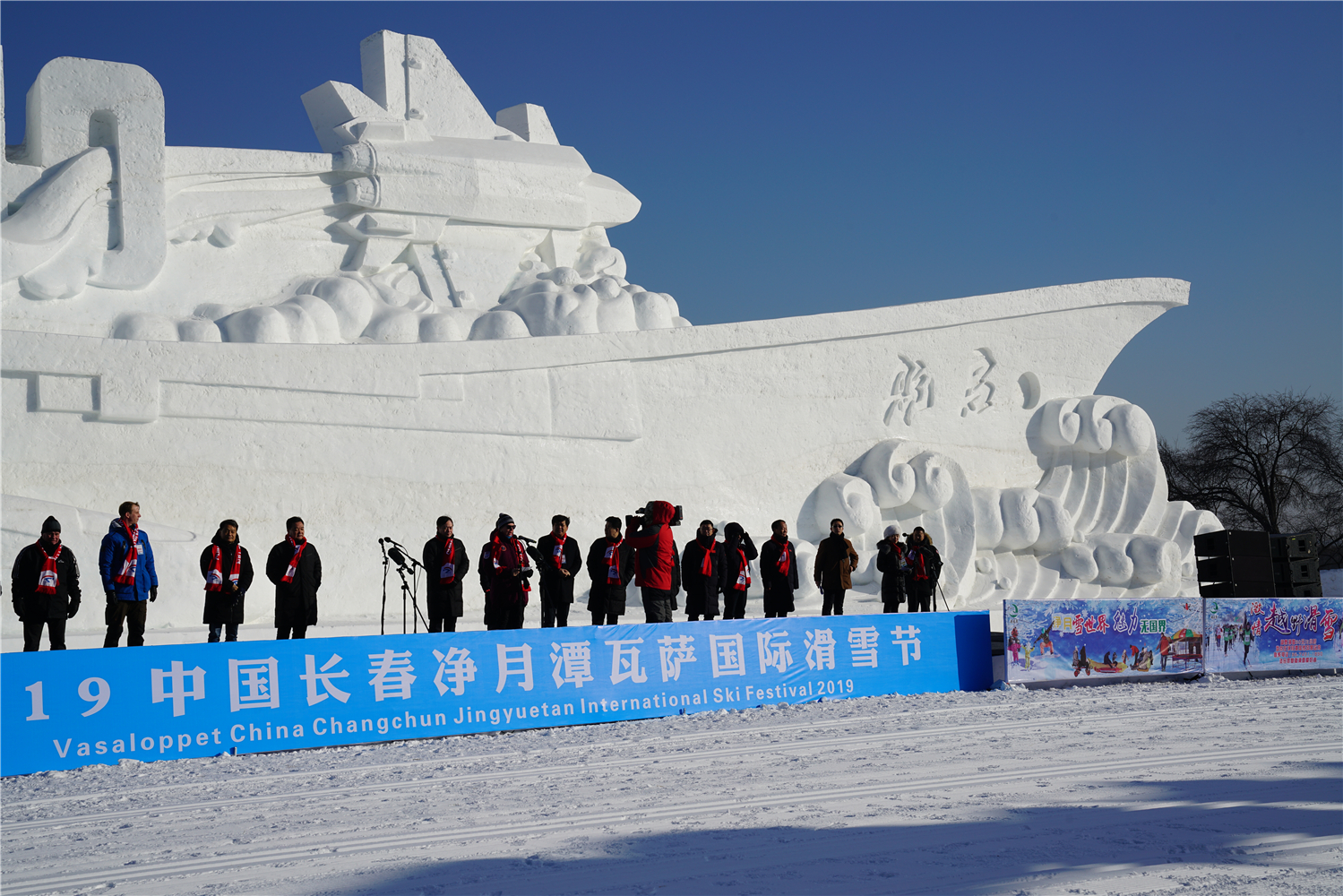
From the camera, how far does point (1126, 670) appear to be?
8641 mm

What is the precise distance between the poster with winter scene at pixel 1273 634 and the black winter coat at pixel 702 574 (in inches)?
140

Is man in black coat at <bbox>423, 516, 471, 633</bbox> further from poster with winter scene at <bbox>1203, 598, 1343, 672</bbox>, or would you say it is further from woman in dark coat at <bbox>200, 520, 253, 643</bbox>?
poster with winter scene at <bbox>1203, 598, 1343, 672</bbox>

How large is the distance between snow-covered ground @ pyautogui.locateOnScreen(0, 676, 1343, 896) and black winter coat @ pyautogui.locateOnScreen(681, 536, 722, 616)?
2167 mm

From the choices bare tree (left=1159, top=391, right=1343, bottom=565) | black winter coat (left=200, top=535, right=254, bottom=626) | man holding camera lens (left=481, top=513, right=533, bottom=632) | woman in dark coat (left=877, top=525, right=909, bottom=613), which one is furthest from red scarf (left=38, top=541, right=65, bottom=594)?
bare tree (left=1159, top=391, right=1343, bottom=565)

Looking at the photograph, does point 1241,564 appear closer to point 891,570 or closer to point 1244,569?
point 1244,569

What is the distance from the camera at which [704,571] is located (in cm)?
900

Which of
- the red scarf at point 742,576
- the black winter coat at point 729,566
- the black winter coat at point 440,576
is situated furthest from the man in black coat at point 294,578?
the red scarf at point 742,576

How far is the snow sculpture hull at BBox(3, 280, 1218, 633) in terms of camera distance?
10242 millimetres

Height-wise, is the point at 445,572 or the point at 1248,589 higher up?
the point at 445,572

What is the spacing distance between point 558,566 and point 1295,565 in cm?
740

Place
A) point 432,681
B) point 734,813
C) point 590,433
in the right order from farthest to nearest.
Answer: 1. point 590,433
2. point 432,681
3. point 734,813

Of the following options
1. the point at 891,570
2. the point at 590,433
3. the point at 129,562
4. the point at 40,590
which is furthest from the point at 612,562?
the point at 590,433

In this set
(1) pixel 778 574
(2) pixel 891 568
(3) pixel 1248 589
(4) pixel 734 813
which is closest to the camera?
(4) pixel 734 813

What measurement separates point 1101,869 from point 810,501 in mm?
9560
